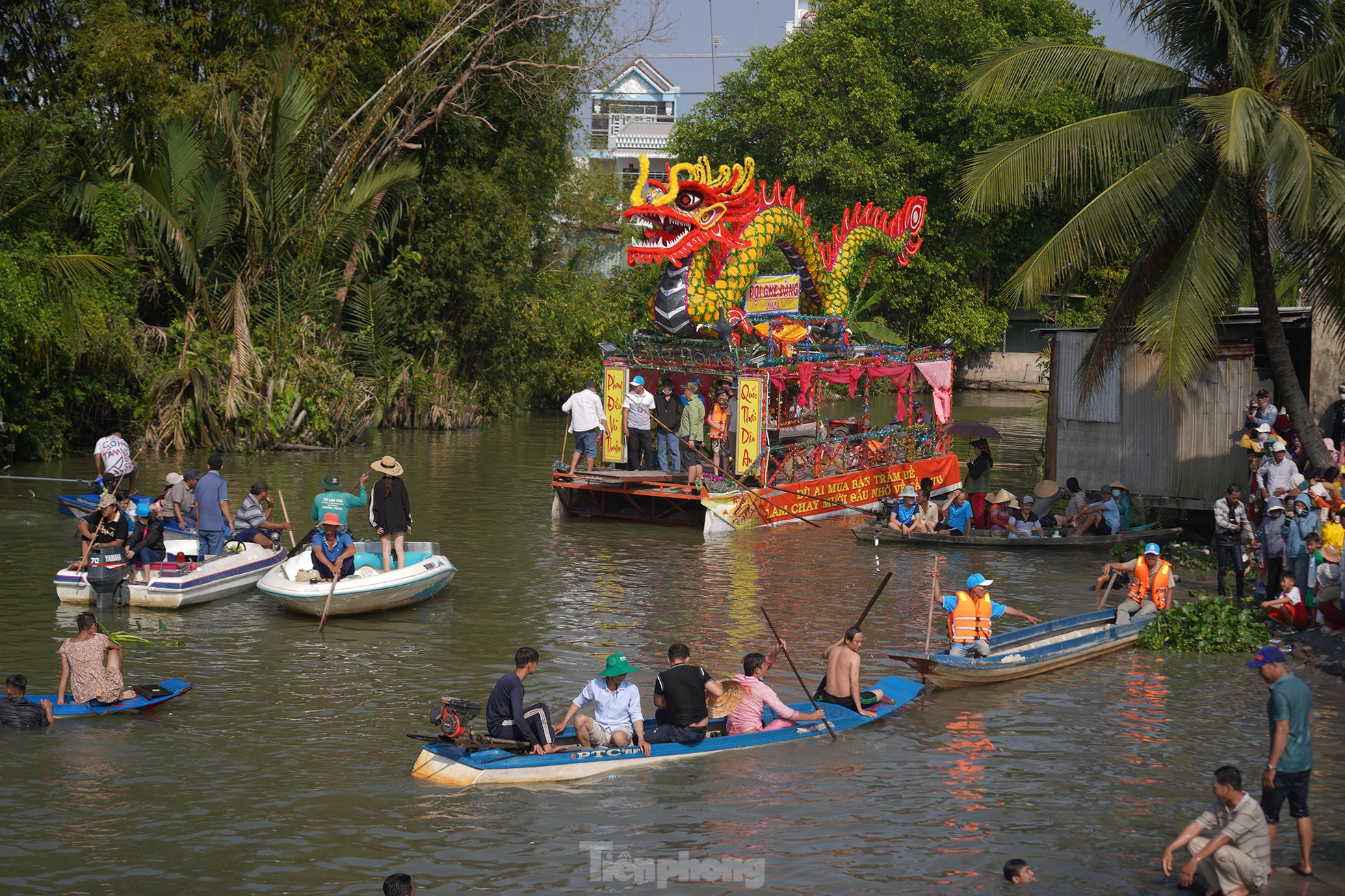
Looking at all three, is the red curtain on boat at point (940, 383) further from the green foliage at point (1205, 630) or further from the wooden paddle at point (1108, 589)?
the green foliage at point (1205, 630)

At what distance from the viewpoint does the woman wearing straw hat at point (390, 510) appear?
15828mm

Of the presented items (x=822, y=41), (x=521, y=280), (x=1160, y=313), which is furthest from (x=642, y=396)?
(x=822, y=41)

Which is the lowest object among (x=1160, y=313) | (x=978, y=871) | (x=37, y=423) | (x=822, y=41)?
(x=978, y=871)

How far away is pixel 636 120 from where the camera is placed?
78.8 m

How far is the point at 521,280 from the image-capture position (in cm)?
3850

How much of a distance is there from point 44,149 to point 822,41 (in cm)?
3272

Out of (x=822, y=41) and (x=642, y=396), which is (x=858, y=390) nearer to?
(x=822, y=41)

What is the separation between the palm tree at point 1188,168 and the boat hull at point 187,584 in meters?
10.3

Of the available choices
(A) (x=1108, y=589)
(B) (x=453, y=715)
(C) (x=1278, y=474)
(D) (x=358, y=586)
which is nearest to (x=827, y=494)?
(A) (x=1108, y=589)

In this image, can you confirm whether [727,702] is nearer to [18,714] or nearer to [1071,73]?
[18,714]

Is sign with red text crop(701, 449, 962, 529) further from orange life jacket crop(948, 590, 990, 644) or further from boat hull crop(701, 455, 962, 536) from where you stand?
orange life jacket crop(948, 590, 990, 644)

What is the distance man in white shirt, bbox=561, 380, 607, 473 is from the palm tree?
7.48m

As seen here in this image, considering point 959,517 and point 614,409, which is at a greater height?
point 614,409

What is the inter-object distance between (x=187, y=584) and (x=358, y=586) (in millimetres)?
2137
